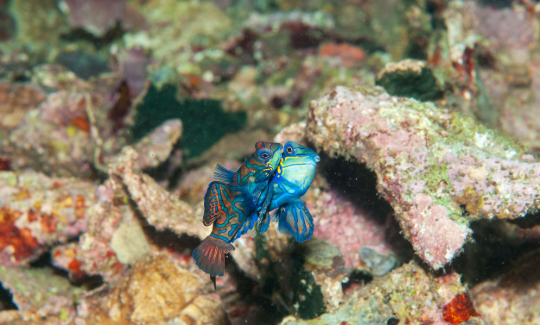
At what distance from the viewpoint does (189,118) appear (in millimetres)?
5000

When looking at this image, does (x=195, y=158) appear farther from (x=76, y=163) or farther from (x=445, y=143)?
(x=445, y=143)

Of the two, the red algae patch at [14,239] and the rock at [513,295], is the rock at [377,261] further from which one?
the red algae patch at [14,239]

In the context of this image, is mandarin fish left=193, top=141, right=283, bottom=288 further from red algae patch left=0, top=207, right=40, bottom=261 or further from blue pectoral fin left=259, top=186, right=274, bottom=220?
red algae patch left=0, top=207, right=40, bottom=261

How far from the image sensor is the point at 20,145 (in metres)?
4.90

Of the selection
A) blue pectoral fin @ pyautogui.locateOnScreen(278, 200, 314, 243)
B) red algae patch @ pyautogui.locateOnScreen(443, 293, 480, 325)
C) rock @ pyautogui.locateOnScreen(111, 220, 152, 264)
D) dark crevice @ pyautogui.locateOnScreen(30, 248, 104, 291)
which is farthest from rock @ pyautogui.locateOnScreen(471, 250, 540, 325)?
dark crevice @ pyautogui.locateOnScreen(30, 248, 104, 291)

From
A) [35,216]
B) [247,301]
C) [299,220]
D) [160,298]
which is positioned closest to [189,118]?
[35,216]

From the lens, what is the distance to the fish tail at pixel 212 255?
81.4 inches

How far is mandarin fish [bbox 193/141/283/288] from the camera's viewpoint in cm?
186

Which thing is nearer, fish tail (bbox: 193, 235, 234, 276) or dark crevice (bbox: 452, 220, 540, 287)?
fish tail (bbox: 193, 235, 234, 276)

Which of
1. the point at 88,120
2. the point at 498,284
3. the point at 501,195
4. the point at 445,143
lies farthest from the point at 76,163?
the point at 498,284

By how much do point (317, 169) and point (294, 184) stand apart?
1.40 metres

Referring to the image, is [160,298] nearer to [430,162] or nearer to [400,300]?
[400,300]

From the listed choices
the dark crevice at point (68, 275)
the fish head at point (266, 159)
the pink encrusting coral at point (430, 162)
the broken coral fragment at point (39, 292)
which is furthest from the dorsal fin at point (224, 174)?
the broken coral fragment at point (39, 292)

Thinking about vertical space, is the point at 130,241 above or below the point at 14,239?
below
